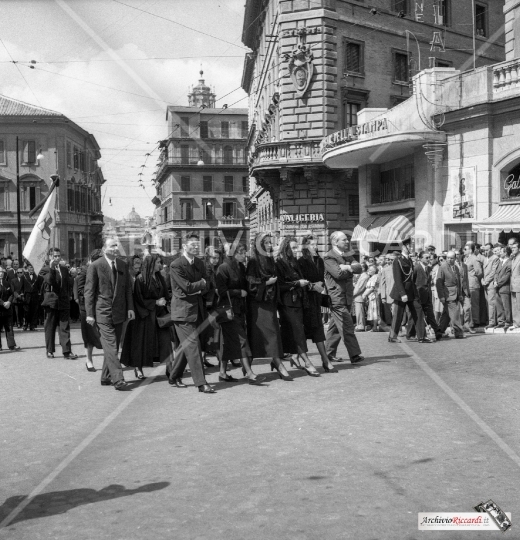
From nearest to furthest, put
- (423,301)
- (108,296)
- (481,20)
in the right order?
(108,296), (423,301), (481,20)

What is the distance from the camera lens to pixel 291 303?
10.6 meters

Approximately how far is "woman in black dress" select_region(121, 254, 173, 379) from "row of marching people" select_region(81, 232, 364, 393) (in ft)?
0.05

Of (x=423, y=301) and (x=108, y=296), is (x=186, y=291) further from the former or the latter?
(x=423, y=301)

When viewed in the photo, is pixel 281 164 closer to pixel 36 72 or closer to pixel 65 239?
pixel 36 72

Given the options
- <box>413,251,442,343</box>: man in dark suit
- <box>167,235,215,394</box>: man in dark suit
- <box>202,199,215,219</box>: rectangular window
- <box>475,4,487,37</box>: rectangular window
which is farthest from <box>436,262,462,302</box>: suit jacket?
<box>202,199,215,219</box>: rectangular window

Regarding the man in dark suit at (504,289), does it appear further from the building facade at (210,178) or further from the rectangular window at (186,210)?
the rectangular window at (186,210)

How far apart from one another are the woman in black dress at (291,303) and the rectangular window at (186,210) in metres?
77.5

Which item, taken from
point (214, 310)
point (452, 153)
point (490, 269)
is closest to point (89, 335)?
point (214, 310)

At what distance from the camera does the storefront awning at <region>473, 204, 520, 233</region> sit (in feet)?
65.1

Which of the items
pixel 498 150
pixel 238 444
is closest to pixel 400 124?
pixel 498 150

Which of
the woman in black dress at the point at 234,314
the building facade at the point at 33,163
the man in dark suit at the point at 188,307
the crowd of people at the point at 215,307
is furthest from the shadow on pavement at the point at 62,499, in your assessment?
the building facade at the point at 33,163

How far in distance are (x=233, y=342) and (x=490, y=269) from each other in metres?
8.58

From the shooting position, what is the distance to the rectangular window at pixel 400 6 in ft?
112

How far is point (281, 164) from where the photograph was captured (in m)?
31.9
